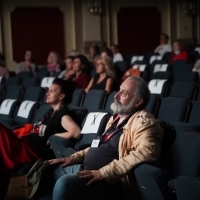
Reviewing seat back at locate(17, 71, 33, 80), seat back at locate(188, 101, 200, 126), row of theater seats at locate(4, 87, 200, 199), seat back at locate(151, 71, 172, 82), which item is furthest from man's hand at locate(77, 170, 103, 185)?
seat back at locate(17, 71, 33, 80)

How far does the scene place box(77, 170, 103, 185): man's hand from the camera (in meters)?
2.60

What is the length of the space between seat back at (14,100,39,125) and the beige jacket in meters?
2.29

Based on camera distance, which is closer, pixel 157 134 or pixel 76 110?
pixel 157 134

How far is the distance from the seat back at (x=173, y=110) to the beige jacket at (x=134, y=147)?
837mm

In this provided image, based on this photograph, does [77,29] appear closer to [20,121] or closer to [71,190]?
[20,121]

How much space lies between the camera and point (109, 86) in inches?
215

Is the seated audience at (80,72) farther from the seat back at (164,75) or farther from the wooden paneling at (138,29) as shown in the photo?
the wooden paneling at (138,29)

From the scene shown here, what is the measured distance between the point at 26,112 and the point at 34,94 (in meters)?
1.00

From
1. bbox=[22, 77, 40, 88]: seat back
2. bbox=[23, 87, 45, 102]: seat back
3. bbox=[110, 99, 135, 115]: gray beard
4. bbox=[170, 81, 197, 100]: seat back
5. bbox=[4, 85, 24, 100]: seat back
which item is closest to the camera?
bbox=[110, 99, 135, 115]: gray beard

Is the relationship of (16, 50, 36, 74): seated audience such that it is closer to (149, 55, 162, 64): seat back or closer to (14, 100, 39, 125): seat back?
(149, 55, 162, 64): seat back

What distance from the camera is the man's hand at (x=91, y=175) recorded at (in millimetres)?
2598

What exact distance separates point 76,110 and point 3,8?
6.70m

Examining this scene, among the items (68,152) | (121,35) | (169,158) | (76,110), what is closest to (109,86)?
(76,110)

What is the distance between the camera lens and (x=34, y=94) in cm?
592
